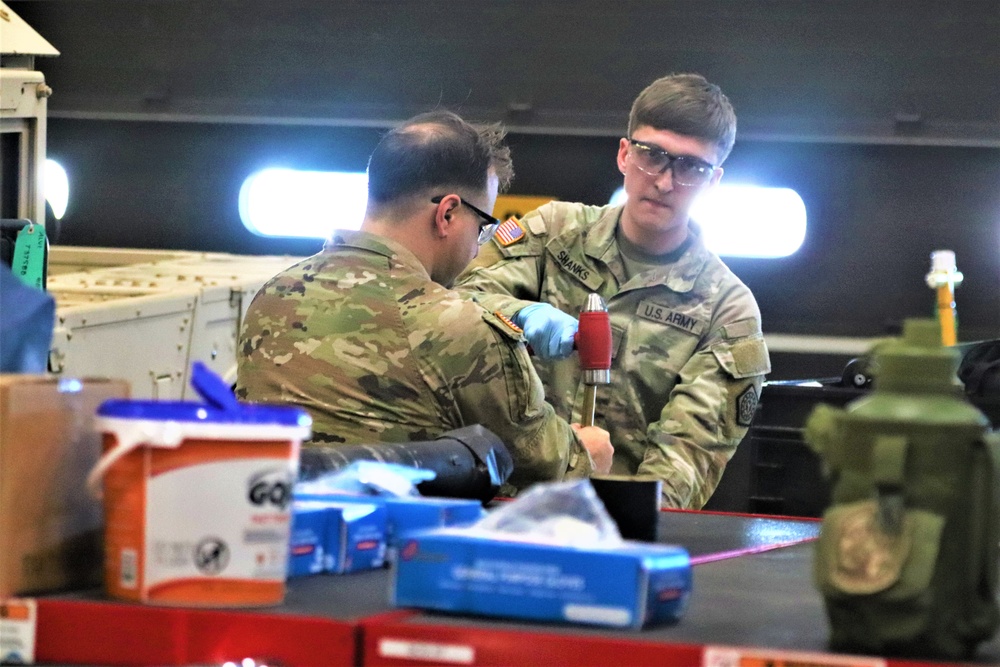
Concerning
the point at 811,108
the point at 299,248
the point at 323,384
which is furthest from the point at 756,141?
the point at 323,384

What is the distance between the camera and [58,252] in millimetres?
4617

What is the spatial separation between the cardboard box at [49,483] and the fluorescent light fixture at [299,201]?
374cm

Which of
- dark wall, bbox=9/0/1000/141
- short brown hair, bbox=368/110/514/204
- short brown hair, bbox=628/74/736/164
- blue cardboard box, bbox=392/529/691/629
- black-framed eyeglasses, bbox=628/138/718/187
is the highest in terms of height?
dark wall, bbox=9/0/1000/141

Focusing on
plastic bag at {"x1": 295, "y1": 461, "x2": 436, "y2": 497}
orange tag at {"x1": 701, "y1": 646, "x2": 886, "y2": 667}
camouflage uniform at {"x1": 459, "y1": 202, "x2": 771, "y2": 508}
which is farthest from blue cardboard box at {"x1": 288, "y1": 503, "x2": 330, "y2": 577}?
camouflage uniform at {"x1": 459, "y1": 202, "x2": 771, "y2": 508}

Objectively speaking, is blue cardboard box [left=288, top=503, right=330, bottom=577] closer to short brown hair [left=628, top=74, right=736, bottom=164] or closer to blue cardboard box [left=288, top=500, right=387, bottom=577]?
blue cardboard box [left=288, top=500, right=387, bottom=577]

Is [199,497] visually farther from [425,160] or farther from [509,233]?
[509,233]

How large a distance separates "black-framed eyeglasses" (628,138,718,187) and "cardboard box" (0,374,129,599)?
65.2 inches

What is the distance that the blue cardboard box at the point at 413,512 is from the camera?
1.47 m

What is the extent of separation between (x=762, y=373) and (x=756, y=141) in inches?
75.3

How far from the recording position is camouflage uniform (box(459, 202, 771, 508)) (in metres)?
2.76

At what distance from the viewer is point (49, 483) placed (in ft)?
4.12

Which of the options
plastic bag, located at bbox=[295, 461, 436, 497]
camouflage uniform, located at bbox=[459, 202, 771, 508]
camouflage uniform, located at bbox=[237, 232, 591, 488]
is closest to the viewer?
plastic bag, located at bbox=[295, 461, 436, 497]

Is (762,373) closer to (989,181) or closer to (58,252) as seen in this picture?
(989,181)

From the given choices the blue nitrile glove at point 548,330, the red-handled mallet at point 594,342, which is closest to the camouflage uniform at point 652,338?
the blue nitrile glove at point 548,330
